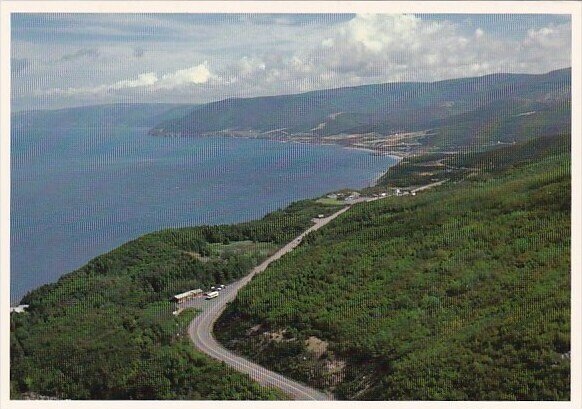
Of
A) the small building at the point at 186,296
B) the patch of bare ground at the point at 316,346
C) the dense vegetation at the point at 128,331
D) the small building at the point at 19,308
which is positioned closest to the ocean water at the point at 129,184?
the small building at the point at 19,308

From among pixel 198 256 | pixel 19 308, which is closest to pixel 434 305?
pixel 198 256

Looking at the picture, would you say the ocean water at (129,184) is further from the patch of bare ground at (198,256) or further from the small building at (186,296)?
the small building at (186,296)

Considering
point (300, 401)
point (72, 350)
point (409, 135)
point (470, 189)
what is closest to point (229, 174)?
point (409, 135)

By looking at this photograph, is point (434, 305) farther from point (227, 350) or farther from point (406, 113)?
point (406, 113)

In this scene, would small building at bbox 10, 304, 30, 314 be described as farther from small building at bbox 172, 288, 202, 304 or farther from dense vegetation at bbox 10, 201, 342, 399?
small building at bbox 172, 288, 202, 304

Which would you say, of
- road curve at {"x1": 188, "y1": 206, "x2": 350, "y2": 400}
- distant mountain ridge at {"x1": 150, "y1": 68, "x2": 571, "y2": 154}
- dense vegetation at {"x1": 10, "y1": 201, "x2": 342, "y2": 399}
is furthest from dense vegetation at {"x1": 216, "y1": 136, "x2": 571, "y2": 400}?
distant mountain ridge at {"x1": 150, "y1": 68, "x2": 571, "y2": 154}

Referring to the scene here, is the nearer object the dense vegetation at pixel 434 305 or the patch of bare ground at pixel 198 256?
the dense vegetation at pixel 434 305

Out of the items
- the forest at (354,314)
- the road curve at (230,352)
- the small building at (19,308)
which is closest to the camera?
the forest at (354,314)
